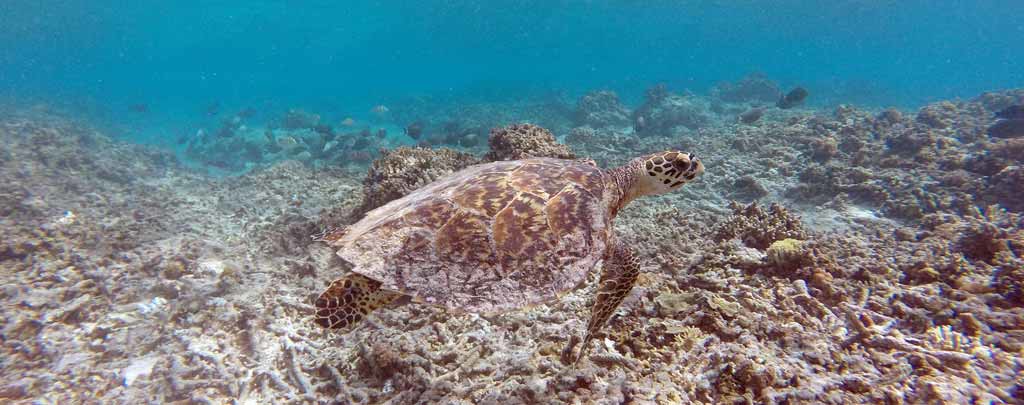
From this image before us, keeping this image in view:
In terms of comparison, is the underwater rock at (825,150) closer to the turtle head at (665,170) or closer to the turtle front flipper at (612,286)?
the turtle head at (665,170)

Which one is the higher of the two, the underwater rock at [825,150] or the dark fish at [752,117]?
the dark fish at [752,117]

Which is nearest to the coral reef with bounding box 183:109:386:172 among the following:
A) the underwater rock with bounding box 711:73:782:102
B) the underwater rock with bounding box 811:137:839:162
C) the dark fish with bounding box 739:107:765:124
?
the underwater rock with bounding box 811:137:839:162

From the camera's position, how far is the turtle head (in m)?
3.70

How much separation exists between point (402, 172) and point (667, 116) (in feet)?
49.3

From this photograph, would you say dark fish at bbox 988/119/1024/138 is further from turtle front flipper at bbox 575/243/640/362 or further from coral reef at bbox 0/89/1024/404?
turtle front flipper at bbox 575/243/640/362

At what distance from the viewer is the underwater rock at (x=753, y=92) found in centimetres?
2294

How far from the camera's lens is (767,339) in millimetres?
2725

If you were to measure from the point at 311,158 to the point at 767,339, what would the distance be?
52.5ft

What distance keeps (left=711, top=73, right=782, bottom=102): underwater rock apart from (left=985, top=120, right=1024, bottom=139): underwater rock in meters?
14.6

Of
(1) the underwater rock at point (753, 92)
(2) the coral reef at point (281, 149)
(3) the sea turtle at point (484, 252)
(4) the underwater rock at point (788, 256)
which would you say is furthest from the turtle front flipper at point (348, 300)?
(1) the underwater rock at point (753, 92)

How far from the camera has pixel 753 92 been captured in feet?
77.1

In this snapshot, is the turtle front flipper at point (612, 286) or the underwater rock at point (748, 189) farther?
the underwater rock at point (748, 189)

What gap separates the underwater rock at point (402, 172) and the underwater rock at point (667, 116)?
12.2 meters

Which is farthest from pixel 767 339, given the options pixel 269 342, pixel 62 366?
pixel 62 366
